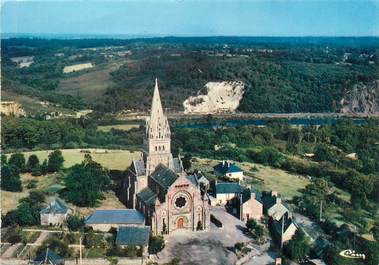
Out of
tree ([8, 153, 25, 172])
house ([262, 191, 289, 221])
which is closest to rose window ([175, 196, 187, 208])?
house ([262, 191, 289, 221])

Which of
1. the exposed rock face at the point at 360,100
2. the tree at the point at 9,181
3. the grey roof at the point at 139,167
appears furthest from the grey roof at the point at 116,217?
the exposed rock face at the point at 360,100

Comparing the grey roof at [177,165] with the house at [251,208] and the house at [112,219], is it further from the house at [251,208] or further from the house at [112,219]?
the house at [251,208]

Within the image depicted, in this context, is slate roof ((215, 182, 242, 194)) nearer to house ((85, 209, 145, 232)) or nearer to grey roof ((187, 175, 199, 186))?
grey roof ((187, 175, 199, 186))

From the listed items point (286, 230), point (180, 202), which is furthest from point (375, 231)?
point (180, 202)

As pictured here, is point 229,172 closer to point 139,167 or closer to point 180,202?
point 139,167

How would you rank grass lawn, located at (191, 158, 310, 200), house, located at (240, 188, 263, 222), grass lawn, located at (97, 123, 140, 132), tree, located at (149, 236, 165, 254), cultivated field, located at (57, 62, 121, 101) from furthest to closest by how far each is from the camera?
cultivated field, located at (57, 62, 121, 101), grass lawn, located at (97, 123, 140, 132), grass lawn, located at (191, 158, 310, 200), house, located at (240, 188, 263, 222), tree, located at (149, 236, 165, 254)

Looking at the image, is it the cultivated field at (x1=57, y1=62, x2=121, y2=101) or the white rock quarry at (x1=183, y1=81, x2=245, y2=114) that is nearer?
the cultivated field at (x1=57, y1=62, x2=121, y2=101)

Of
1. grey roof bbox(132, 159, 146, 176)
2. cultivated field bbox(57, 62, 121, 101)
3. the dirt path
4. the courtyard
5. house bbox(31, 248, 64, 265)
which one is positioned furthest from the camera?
cultivated field bbox(57, 62, 121, 101)

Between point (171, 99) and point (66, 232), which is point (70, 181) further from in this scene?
point (171, 99)
